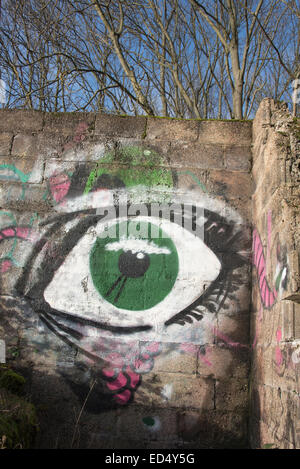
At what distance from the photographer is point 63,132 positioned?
3.82 meters

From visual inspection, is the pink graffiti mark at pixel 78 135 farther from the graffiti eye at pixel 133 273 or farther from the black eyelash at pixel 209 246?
the graffiti eye at pixel 133 273

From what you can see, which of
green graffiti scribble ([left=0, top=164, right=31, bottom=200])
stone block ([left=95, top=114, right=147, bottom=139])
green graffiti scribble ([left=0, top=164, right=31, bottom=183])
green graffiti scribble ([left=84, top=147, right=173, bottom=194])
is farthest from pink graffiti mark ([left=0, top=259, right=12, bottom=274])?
stone block ([left=95, top=114, right=147, bottom=139])

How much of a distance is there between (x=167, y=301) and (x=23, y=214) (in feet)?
5.02

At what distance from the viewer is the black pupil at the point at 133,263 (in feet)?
11.4

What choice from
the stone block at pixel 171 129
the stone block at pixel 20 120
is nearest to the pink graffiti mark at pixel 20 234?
the stone block at pixel 20 120

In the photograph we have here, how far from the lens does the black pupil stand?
3.48 meters

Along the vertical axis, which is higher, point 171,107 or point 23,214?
point 171,107

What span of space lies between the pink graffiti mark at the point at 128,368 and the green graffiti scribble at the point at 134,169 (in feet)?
4.77

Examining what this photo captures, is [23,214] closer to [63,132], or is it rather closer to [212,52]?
[63,132]

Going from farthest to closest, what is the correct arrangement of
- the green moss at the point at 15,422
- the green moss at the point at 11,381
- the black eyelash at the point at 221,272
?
1. the black eyelash at the point at 221,272
2. the green moss at the point at 11,381
3. the green moss at the point at 15,422

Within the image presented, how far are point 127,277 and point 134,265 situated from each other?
0.12m

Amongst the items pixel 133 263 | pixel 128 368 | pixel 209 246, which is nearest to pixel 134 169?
pixel 133 263

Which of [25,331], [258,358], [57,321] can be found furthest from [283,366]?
[25,331]

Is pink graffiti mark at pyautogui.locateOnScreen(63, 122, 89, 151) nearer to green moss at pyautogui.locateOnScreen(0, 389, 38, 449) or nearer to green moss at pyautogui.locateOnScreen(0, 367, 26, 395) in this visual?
green moss at pyautogui.locateOnScreen(0, 367, 26, 395)
